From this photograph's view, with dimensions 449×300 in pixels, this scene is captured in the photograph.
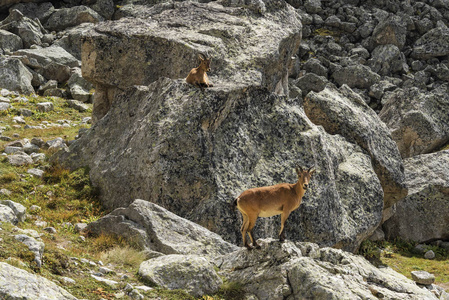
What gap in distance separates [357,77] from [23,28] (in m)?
26.5

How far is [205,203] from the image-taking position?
16078mm

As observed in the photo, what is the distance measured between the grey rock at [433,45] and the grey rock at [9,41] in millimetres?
31943

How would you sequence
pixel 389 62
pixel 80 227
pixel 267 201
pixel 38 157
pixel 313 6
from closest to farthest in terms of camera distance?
pixel 267 201, pixel 80 227, pixel 38 157, pixel 389 62, pixel 313 6

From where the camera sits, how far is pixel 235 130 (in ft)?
58.7

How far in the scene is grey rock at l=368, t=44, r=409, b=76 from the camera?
1682 inches

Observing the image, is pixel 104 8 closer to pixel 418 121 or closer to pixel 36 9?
pixel 36 9

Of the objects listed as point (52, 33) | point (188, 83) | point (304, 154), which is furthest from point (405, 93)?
point (52, 33)

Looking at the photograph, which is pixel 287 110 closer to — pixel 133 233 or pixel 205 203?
pixel 205 203

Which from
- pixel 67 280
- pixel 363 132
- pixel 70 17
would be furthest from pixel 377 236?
pixel 70 17

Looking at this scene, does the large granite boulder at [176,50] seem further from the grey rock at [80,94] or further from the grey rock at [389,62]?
the grey rock at [389,62]

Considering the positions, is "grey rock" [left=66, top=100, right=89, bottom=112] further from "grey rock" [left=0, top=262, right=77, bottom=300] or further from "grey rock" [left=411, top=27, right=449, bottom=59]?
"grey rock" [left=411, top=27, right=449, bottom=59]

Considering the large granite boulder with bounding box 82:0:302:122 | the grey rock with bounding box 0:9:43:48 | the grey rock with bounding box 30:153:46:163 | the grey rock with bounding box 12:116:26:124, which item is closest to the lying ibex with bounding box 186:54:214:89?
the large granite boulder with bounding box 82:0:302:122

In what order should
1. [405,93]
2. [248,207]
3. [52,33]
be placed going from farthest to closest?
[52,33], [405,93], [248,207]

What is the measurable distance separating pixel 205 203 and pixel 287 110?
5.41 meters
